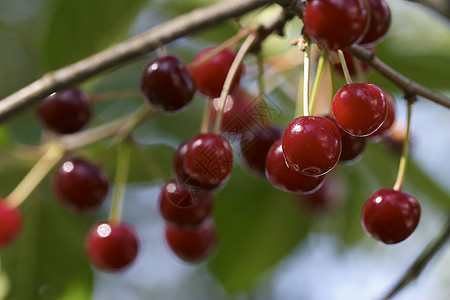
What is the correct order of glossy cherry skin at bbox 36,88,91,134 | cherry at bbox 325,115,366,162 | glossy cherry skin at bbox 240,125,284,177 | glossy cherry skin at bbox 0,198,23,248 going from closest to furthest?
cherry at bbox 325,115,366,162 < glossy cherry skin at bbox 240,125,284,177 < glossy cherry skin at bbox 36,88,91,134 < glossy cherry skin at bbox 0,198,23,248

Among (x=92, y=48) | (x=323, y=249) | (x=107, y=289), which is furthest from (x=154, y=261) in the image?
(x=92, y=48)

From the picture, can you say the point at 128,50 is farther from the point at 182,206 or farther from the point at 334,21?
the point at 182,206

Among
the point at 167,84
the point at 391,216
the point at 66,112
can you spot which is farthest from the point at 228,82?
the point at 66,112

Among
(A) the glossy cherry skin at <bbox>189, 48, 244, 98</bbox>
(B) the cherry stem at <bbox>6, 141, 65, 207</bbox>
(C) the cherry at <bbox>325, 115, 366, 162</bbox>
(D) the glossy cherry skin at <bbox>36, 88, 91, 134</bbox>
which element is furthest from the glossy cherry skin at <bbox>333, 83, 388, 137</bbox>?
(B) the cherry stem at <bbox>6, 141, 65, 207</bbox>

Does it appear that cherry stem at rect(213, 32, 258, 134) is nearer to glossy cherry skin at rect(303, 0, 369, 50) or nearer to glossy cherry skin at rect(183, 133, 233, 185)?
glossy cherry skin at rect(183, 133, 233, 185)

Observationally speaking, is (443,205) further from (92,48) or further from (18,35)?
(18,35)

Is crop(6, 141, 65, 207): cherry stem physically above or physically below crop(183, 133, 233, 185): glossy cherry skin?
below
